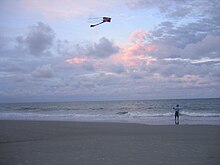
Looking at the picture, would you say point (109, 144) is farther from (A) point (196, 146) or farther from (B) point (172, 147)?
(A) point (196, 146)

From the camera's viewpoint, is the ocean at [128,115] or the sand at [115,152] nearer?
the sand at [115,152]

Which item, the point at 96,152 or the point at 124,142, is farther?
the point at 124,142

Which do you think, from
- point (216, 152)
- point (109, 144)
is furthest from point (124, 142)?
point (216, 152)

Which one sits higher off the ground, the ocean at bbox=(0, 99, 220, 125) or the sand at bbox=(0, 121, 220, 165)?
the sand at bbox=(0, 121, 220, 165)

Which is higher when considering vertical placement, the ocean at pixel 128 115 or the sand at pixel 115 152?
the sand at pixel 115 152

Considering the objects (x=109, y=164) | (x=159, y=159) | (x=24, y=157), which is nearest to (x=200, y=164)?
(x=159, y=159)

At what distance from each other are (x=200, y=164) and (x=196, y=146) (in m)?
3.43

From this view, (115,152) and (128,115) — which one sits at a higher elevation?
(115,152)

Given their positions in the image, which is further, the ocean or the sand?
the ocean

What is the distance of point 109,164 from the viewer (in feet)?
29.4

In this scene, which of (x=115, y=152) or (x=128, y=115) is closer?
(x=115, y=152)

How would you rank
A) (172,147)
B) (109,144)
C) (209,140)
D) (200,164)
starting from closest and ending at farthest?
(200,164) < (172,147) < (109,144) < (209,140)

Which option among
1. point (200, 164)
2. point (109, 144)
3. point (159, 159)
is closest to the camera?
point (200, 164)

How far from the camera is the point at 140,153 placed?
1065cm
